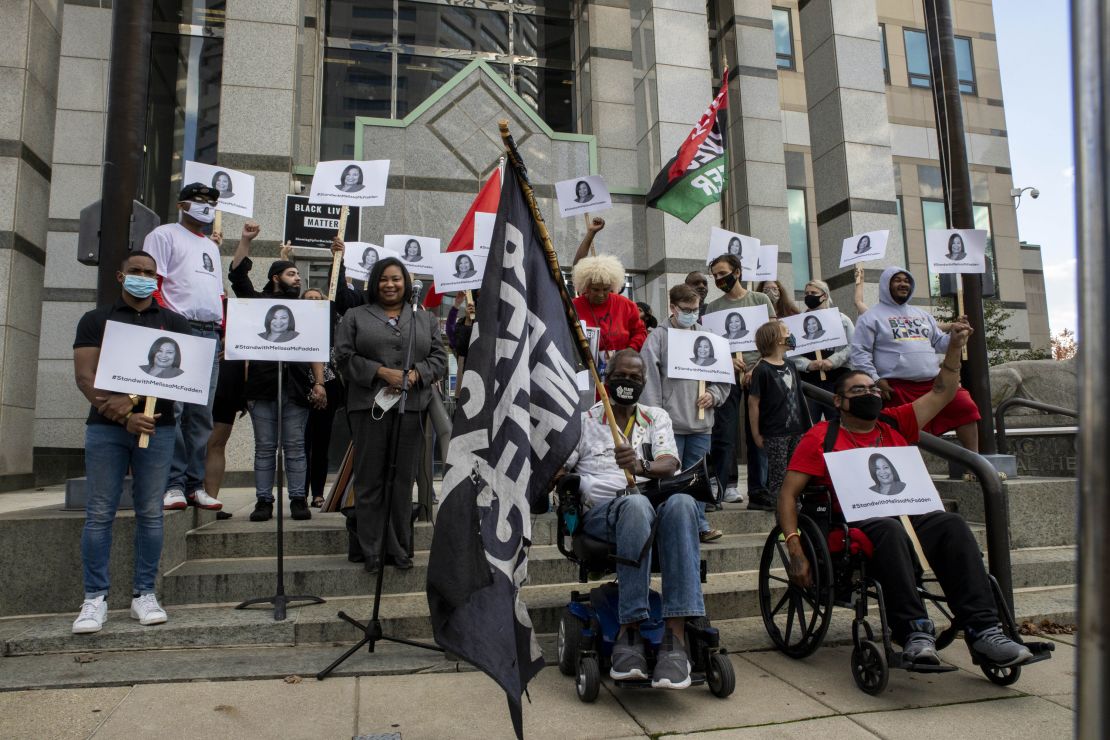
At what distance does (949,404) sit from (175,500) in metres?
6.41

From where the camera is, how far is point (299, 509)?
630 cm

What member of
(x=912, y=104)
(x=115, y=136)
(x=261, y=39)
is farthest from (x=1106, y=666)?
(x=912, y=104)

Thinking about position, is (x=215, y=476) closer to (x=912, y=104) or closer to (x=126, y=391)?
(x=126, y=391)

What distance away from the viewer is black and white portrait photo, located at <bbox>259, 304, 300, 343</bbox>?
4.97m

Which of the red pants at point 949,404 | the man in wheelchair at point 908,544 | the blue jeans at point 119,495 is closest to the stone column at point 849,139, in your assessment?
the red pants at point 949,404

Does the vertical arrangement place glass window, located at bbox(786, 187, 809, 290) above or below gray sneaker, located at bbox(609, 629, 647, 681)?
above

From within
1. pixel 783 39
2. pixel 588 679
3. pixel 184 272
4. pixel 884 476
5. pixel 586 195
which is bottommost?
pixel 588 679

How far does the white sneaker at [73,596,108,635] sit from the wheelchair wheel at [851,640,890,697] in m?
4.39

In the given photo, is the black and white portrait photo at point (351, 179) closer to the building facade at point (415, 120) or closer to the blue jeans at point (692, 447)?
the blue jeans at point (692, 447)

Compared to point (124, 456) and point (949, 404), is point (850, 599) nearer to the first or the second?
point (949, 404)

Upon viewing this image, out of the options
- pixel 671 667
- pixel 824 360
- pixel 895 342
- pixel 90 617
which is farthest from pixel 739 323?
pixel 90 617

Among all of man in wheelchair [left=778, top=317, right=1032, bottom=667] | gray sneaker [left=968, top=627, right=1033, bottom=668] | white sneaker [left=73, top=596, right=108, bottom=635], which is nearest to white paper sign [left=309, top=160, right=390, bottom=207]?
white sneaker [left=73, top=596, right=108, bottom=635]

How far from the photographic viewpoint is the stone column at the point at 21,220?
1039 centimetres

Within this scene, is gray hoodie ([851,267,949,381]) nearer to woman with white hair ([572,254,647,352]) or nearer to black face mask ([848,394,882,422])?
woman with white hair ([572,254,647,352])
